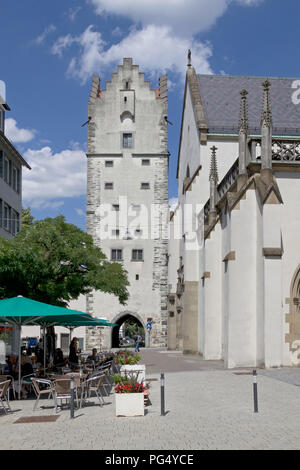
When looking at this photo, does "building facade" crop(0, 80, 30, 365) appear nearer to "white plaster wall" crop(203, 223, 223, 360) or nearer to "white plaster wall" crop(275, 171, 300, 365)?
"white plaster wall" crop(203, 223, 223, 360)

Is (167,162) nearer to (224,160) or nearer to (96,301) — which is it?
(96,301)

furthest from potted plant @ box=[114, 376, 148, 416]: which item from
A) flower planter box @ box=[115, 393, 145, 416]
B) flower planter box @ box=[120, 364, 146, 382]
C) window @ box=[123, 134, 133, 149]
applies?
window @ box=[123, 134, 133, 149]

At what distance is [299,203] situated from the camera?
20547 millimetres

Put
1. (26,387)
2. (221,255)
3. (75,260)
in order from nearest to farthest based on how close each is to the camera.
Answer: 1. (26,387)
2. (75,260)
3. (221,255)

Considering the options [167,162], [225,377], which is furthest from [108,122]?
[225,377]

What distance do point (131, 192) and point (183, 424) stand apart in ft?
133

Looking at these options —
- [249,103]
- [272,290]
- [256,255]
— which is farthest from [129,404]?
[249,103]

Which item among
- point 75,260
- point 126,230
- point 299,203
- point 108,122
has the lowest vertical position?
point 75,260

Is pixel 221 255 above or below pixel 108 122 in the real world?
below

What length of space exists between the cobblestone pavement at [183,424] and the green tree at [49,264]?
301 inches

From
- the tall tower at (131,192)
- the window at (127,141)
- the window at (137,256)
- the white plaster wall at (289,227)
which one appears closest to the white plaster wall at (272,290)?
the white plaster wall at (289,227)

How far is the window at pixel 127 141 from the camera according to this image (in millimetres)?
50531

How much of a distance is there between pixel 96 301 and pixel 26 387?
32.2 metres

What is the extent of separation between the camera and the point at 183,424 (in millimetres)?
9680
